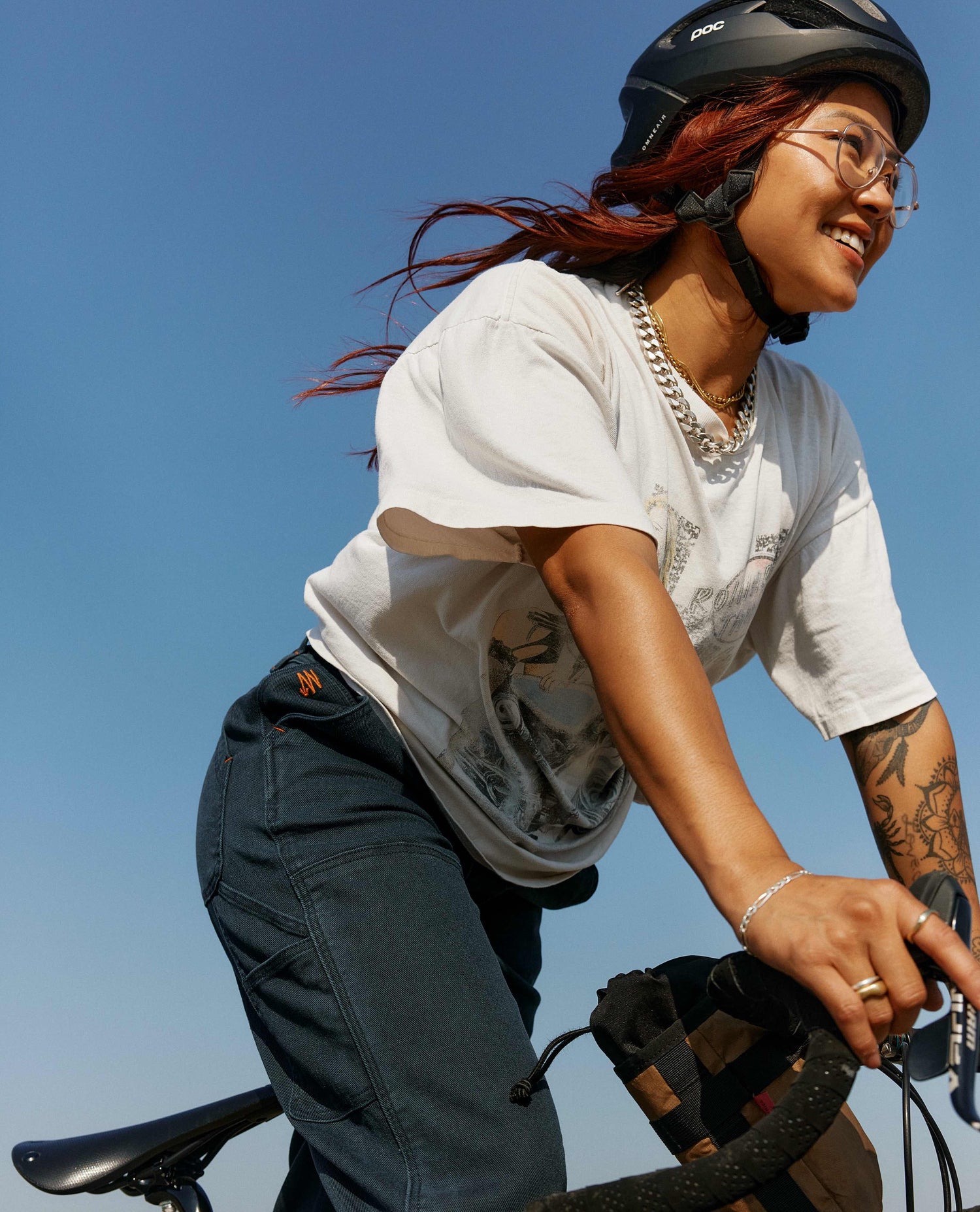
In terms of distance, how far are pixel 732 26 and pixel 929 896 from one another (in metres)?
2.26

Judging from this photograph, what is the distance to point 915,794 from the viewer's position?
2592 mm

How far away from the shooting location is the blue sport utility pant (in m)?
1.94

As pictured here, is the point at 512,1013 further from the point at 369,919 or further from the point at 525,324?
the point at 525,324

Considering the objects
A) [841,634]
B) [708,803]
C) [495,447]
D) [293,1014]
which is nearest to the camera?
[708,803]

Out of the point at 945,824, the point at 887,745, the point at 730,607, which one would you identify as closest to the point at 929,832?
the point at 945,824

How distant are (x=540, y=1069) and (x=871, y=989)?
2.38 feet

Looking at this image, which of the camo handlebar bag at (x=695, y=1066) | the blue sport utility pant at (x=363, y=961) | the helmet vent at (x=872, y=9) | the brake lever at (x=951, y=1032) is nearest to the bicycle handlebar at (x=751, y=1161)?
the brake lever at (x=951, y=1032)

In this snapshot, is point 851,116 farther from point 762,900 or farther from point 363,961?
point 363,961

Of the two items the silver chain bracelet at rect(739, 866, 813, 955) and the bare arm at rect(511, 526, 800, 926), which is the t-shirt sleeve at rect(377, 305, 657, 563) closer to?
the bare arm at rect(511, 526, 800, 926)

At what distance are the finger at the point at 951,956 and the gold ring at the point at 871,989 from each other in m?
0.06

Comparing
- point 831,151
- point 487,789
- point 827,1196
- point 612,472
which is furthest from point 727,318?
point 827,1196

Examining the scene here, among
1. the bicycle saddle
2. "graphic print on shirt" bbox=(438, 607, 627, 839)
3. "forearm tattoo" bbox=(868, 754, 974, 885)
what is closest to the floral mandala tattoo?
"forearm tattoo" bbox=(868, 754, 974, 885)

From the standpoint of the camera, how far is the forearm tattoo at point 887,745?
Answer: 2637 millimetres

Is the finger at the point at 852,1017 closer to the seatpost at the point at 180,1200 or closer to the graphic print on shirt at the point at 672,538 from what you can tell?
the graphic print on shirt at the point at 672,538
